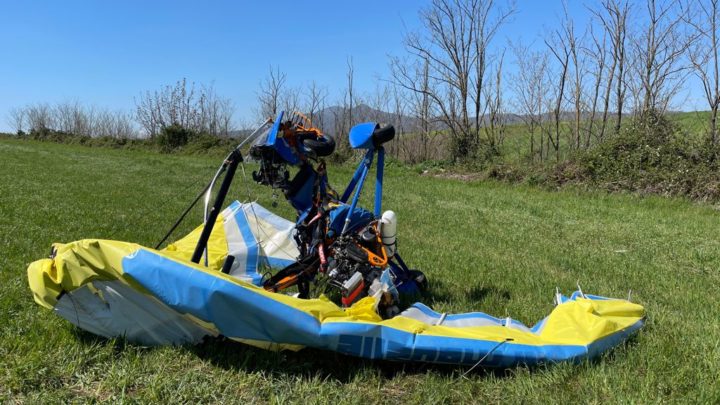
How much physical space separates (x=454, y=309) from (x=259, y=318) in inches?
77.2

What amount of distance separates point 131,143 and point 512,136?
3110cm

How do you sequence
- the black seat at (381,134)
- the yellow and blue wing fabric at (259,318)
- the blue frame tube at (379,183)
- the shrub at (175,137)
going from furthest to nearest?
the shrub at (175,137), the blue frame tube at (379,183), the black seat at (381,134), the yellow and blue wing fabric at (259,318)

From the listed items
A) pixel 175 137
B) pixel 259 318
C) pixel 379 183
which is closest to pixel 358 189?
pixel 379 183

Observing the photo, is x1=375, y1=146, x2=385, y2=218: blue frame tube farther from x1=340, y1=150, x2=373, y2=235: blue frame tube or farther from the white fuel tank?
the white fuel tank

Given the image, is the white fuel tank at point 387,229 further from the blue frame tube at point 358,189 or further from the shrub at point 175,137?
the shrub at point 175,137

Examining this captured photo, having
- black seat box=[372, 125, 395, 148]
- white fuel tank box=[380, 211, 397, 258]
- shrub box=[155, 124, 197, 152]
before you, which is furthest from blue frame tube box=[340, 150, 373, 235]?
shrub box=[155, 124, 197, 152]

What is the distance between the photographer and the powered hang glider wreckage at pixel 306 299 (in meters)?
2.72

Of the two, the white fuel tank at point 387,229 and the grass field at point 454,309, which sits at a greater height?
the white fuel tank at point 387,229

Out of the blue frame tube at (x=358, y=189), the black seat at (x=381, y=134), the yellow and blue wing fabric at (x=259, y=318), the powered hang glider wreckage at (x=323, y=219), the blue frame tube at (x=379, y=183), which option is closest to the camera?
the yellow and blue wing fabric at (x=259, y=318)

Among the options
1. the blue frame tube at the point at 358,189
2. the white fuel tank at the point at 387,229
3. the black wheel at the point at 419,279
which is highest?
the blue frame tube at the point at 358,189

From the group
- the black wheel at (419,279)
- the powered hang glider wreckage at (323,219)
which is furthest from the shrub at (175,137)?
the black wheel at (419,279)

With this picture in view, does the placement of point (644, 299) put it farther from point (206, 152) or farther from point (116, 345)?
point (206, 152)

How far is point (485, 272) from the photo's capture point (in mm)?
5402

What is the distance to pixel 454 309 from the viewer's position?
13.5 ft
